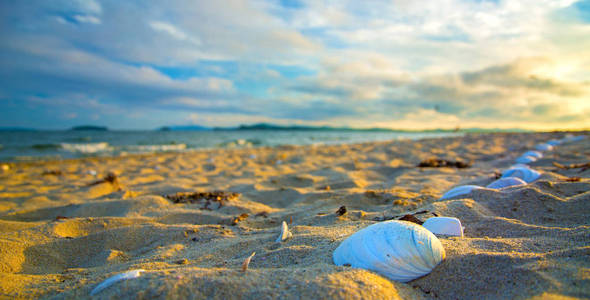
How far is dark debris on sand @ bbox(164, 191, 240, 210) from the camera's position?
12.6 feet

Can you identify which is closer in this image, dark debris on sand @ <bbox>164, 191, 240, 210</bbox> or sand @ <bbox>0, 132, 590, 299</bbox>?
sand @ <bbox>0, 132, 590, 299</bbox>

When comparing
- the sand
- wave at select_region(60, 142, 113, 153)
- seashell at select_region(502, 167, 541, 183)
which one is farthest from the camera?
wave at select_region(60, 142, 113, 153)

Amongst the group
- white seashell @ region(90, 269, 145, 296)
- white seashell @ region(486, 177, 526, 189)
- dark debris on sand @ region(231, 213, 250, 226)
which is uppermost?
white seashell @ region(486, 177, 526, 189)

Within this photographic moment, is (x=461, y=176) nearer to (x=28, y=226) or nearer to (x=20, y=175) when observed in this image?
(x=28, y=226)

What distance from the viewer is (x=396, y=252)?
Answer: 148cm

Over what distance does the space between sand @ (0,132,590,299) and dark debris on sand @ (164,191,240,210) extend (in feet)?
0.13

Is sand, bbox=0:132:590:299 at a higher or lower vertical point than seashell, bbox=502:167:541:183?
lower

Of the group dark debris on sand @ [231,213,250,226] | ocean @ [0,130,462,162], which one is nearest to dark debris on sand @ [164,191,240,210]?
dark debris on sand @ [231,213,250,226]

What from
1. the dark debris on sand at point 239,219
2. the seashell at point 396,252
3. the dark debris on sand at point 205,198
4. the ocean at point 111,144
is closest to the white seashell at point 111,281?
the seashell at point 396,252

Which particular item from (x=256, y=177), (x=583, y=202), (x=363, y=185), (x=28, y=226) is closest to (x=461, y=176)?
(x=363, y=185)

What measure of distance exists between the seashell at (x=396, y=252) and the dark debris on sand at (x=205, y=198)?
98.2 inches

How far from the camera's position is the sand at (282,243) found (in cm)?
134

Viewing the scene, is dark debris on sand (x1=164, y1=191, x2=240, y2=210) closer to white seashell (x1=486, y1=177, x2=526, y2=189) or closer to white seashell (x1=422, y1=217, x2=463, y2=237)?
white seashell (x1=422, y1=217, x2=463, y2=237)

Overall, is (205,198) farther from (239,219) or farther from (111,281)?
(111,281)
